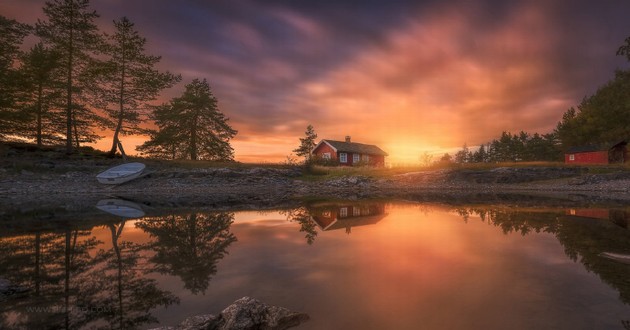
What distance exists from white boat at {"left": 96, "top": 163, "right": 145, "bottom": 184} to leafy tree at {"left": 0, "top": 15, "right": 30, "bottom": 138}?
41.2 feet

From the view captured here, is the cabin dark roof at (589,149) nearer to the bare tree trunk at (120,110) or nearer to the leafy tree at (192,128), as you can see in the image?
→ the leafy tree at (192,128)

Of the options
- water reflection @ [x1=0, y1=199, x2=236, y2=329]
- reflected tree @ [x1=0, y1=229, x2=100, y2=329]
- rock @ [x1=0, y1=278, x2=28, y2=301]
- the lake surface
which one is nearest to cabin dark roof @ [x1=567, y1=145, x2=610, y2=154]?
the lake surface

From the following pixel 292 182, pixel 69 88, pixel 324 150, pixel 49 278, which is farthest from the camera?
pixel 324 150

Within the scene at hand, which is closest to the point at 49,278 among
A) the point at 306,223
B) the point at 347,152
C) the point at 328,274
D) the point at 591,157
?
the point at 328,274

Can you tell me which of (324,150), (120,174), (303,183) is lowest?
(303,183)

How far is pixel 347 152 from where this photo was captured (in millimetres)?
60594

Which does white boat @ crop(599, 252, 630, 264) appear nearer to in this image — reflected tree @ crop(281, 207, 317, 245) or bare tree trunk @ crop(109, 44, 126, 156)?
reflected tree @ crop(281, 207, 317, 245)

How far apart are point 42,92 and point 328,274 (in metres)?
46.5

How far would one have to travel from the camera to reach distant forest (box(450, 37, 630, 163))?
65.2 meters

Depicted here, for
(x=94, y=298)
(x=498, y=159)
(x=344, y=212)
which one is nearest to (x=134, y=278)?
(x=94, y=298)

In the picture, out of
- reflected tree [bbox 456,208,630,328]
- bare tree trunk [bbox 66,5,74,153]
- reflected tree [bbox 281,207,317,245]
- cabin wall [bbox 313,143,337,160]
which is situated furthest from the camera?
cabin wall [bbox 313,143,337,160]

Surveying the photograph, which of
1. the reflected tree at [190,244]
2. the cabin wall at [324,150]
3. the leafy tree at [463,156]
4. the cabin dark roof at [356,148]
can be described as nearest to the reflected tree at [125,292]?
the reflected tree at [190,244]

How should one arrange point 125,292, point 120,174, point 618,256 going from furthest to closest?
point 120,174 → point 618,256 → point 125,292

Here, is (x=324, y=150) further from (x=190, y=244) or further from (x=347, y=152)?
(x=190, y=244)
